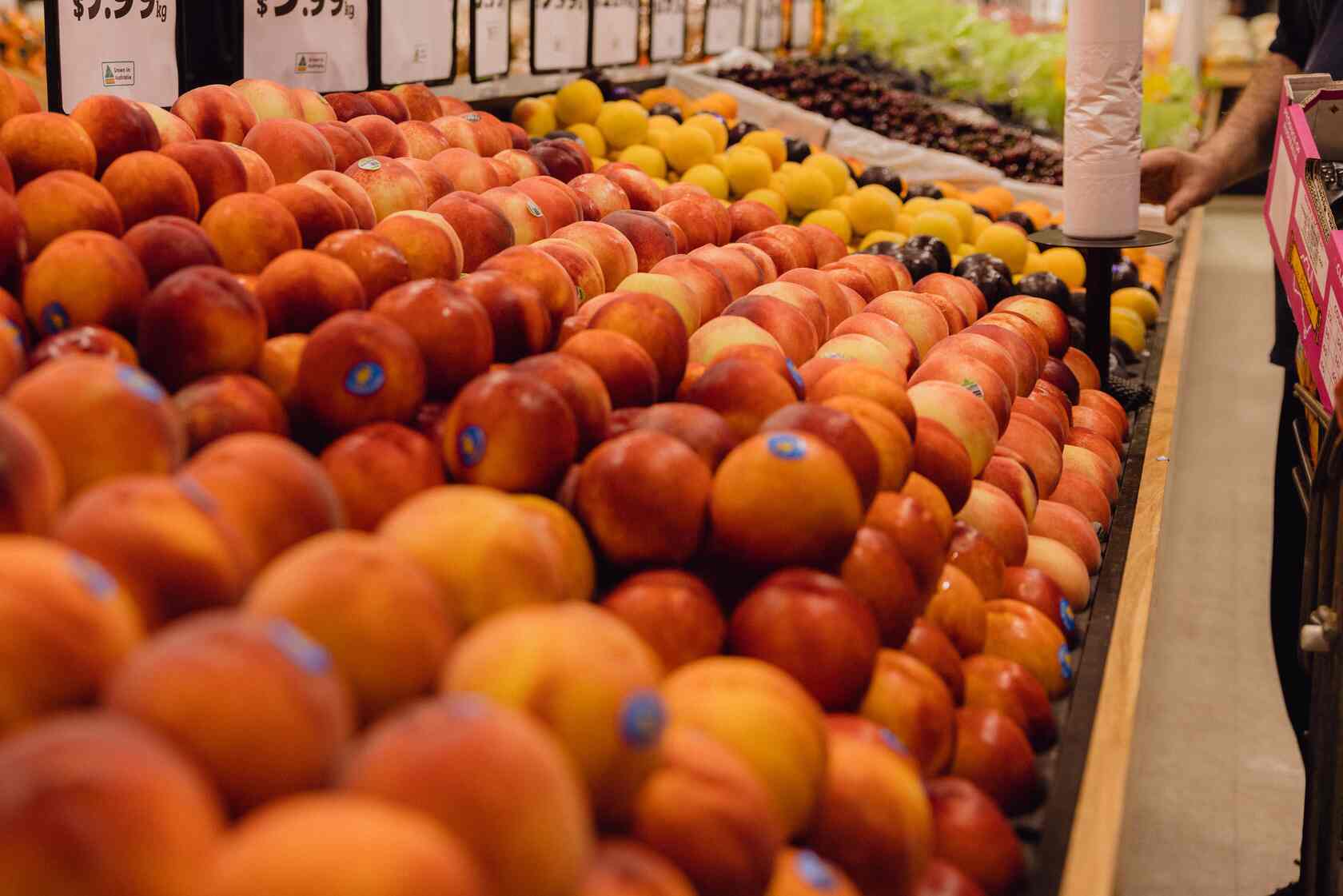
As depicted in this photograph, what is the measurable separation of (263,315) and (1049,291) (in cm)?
199

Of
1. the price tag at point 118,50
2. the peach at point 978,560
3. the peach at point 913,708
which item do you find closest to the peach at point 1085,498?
the peach at point 978,560

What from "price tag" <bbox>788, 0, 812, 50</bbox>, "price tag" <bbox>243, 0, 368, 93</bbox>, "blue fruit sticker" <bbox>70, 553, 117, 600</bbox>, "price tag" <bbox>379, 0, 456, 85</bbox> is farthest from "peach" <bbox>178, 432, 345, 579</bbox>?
"price tag" <bbox>788, 0, 812, 50</bbox>

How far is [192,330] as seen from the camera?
1.21 metres

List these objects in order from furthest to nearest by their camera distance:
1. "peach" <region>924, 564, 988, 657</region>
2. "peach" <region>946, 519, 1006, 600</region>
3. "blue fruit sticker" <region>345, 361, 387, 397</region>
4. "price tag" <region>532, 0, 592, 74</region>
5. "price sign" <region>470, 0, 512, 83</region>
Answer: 1. "price tag" <region>532, 0, 592, 74</region>
2. "price sign" <region>470, 0, 512, 83</region>
3. "peach" <region>946, 519, 1006, 600</region>
4. "peach" <region>924, 564, 988, 657</region>
5. "blue fruit sticker" <region>345, 361, 387, 397</region>

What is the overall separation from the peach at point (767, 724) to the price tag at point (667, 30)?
4.03 metres

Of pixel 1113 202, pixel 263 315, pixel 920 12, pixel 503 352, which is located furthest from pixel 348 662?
pixel 920 12

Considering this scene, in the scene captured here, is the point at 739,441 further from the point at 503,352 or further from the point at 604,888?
the point at 604,888

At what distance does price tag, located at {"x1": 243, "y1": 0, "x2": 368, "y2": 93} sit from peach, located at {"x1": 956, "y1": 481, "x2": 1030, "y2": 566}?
68.0 inches

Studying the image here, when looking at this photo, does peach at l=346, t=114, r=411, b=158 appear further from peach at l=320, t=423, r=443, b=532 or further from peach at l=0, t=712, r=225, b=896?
peach at l=0, t=712, r=225, b=896

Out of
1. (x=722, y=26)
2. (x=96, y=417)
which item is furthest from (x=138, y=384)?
(x=722, y=26)

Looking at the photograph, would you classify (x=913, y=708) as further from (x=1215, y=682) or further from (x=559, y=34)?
(x=559, y=34)

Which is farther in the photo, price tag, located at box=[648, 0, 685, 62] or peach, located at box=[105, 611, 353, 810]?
price tag, located at box=[648, 0, 685, 62]

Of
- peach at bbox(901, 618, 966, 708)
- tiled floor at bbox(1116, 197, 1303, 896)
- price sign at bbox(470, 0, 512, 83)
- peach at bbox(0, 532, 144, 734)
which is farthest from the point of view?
price sign at bbox(470, 0, 512, 83)

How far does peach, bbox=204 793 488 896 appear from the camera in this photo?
0.60m
